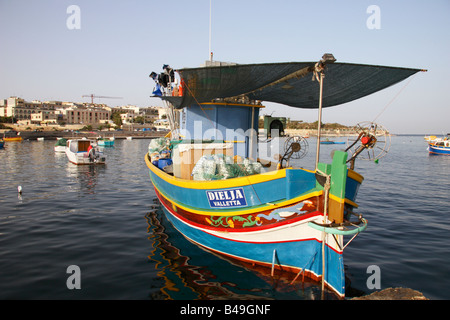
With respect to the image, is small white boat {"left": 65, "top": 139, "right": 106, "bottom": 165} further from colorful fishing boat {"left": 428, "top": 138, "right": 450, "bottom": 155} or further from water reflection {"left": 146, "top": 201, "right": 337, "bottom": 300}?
colorful fishing boat {"left": 428, "top": 138, "right": 450, "bottom": 155}

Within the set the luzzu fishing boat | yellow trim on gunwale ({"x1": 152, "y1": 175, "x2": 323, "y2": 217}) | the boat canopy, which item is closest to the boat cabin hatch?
the luzzu fishing boat

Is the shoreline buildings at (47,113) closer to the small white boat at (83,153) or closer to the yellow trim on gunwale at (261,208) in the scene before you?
the small white boat at (83,153)

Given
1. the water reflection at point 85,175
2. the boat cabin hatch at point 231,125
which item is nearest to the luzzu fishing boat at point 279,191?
the boat cabin hatch at point 231,125

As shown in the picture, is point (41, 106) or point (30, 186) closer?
point (30, 186)

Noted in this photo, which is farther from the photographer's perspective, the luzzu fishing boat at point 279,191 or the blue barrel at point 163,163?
the blue barrel at point 163,163

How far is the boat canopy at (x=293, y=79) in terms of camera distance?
679 centimetres

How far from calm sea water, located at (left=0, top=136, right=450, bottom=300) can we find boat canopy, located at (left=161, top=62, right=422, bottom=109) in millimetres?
4873

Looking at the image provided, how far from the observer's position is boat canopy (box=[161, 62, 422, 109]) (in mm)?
6785

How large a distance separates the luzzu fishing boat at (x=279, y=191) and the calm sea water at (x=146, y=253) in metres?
0.66

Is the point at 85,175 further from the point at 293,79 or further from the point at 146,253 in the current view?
the point at 293,79
